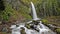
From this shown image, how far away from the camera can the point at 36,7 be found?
32.3 m

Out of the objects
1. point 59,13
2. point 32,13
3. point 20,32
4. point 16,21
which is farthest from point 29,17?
point 20,32

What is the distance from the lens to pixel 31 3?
32031mm

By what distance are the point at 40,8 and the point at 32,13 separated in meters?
2.23

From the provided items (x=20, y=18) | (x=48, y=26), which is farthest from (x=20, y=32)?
(x=20, y=18)

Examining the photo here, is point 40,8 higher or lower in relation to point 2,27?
higher

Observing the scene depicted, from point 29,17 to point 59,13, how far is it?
21.1 feet

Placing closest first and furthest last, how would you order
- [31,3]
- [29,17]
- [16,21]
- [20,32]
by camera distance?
1. [20,32]
2. [16,21]
3. [29,17]
4. [31,3]

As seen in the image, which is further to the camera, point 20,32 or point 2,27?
point 2,27

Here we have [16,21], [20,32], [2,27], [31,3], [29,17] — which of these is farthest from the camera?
[31,3]

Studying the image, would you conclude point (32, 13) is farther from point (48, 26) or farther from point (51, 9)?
point (48, 26)

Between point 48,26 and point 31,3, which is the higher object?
point 31,3

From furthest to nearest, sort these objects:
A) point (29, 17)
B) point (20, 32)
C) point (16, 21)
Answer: point (29, 17) → point (16, 21) → point (20, 32)

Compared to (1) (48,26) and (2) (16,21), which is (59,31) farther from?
(2) (16,21)

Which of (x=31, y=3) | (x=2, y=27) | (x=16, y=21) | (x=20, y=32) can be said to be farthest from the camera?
(x=31, y=3)
